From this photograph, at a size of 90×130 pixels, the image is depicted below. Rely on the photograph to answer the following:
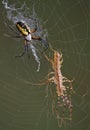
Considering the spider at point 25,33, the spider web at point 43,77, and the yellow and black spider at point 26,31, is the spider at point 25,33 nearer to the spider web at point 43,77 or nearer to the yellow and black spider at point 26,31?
the yellow and black spider at point 26,31

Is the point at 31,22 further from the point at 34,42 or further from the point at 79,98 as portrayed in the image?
the point at 79,98

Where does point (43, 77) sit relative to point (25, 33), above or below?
below

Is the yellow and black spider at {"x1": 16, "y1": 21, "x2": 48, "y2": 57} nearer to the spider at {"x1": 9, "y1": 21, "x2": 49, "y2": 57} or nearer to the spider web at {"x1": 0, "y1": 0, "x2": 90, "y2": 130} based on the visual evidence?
the spider at {"x1": 9, "y1": 21, "x2": 49, "y2": 57}

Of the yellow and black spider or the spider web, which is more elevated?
the yellow and black spider

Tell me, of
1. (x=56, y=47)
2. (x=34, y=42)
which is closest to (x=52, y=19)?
(x=56, y=47)

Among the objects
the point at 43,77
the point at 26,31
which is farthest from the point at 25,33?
the point at 43,77

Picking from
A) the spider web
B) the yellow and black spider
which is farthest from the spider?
the spider web

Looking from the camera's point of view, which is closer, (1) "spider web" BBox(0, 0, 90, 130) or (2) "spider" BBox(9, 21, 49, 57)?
(2) "spider" BBox(9, 21, 49, 57)

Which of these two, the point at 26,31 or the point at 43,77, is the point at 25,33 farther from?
the point at 43,77

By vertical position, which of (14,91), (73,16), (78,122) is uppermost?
(73,16)
